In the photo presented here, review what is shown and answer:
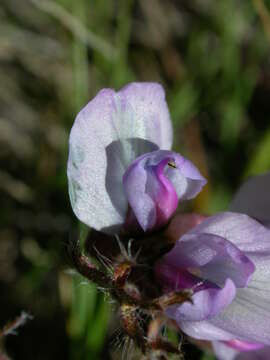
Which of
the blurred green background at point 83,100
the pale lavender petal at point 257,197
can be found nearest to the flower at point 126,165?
the pale lavender petal at point 257,197

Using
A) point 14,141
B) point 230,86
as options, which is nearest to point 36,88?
point 14,141

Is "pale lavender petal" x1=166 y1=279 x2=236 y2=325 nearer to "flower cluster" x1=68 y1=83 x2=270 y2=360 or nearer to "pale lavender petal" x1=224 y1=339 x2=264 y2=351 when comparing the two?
"flower cluster" x1=68 y1=83 x2=270 y2=360

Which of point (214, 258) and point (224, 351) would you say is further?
point (224, 351)

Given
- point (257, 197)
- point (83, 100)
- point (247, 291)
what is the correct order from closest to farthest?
point (247, 291)
point (257, 197)
point (83, 100)

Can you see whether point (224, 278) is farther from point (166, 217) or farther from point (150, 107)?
point (150, 107)

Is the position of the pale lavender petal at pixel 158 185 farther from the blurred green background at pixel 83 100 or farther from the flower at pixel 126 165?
the blurred green background at pixel 83 100

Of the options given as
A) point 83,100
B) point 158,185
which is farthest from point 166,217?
point 83,100

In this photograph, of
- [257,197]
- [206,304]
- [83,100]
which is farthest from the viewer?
[83,100]
